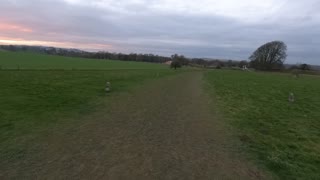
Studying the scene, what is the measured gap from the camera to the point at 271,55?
385 ft

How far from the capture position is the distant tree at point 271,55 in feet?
379

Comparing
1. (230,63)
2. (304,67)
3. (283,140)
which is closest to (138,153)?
(283,140)

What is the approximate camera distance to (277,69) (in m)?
114

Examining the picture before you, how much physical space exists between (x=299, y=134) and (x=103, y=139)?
601 centimetres

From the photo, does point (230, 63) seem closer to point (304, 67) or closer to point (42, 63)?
point (304, 67)

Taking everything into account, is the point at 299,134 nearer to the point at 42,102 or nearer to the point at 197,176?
the point at 197,176

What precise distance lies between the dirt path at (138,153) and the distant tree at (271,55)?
111 m

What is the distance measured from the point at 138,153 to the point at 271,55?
117 m

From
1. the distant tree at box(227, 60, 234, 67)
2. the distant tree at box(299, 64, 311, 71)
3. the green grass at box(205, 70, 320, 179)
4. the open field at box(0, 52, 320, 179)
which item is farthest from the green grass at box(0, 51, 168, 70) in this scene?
the distant tree at box(227, 60, 234, 67)

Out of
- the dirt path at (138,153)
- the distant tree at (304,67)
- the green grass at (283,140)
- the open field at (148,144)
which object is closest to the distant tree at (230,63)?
the distant tree at (304,67)

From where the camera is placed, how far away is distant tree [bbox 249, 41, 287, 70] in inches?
4542

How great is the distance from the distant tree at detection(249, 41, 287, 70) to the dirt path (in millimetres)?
110649

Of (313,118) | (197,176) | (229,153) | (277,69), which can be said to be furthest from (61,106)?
(277,69)

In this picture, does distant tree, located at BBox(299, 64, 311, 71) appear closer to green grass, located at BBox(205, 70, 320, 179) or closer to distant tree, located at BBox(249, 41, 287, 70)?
distant tree, located at BBox(249, 41, 287, 70)
